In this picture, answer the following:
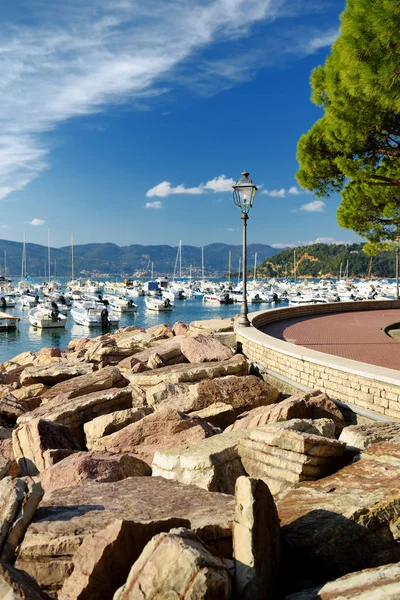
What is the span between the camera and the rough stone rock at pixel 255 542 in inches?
125

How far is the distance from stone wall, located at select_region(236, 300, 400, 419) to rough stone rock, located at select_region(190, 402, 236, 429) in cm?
175

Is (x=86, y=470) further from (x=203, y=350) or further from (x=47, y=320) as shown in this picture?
(x=47, y=320)

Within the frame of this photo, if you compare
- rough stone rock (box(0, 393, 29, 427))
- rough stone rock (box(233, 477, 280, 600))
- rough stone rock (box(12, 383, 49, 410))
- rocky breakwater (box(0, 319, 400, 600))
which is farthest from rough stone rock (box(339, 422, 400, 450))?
rough stone rock (box(12, 383, 49, 410))

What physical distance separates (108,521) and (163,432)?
9.61 feet

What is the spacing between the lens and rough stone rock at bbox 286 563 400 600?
2877mm

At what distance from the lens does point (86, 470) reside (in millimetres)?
5230

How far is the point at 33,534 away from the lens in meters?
3.65

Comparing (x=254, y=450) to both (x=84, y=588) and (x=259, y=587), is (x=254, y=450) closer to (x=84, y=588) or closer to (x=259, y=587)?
(x=259, y=587)

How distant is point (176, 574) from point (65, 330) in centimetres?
4534

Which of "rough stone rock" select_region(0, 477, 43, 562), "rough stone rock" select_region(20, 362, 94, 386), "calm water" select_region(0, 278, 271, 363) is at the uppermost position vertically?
"rough stone rock" select_region(0, 477, 43, 562)

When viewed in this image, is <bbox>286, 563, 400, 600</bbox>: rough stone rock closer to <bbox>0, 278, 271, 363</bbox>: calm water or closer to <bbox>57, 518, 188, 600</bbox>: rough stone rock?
<bbox>57, 518, 188, 600</bbox>: rough stone rock

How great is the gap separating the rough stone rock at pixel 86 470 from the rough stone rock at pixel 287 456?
1.32 meters

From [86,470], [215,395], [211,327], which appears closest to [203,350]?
[215,395]

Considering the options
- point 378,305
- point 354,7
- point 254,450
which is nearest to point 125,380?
point 254,450
